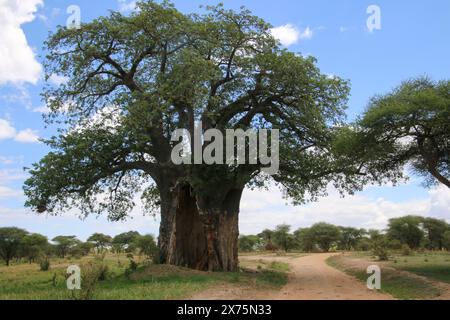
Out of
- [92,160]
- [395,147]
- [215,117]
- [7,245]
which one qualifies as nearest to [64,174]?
[92,160]

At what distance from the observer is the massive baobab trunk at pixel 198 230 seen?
67.6 ft

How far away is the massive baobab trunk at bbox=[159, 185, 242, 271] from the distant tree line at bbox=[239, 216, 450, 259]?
35045 millimetres

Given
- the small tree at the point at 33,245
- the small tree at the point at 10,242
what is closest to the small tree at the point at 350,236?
the small tree at the point at 33,245

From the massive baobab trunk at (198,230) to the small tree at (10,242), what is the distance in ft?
126

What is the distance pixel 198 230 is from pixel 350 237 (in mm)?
61491

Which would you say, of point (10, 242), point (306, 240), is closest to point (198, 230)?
point (10, 242)

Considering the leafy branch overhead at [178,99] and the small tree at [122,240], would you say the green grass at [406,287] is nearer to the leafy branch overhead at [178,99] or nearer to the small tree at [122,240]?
the leafy branch overhead at [178,99]

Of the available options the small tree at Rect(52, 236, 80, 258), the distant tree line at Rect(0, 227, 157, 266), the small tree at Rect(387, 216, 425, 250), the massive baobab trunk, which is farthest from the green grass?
the small tree at Rect(52, 236, 80, 258)

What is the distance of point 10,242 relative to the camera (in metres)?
53.1

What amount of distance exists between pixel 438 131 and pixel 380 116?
243 cm

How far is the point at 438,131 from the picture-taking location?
59.7 feet

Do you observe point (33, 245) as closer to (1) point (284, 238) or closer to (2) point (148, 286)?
(1) point (284, 238)

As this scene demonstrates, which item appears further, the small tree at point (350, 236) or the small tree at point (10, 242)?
the small tree at point (350, 236)
